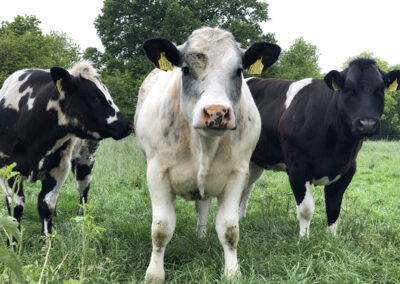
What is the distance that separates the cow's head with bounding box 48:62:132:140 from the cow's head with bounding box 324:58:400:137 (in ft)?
8.16

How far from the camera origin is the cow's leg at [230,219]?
3414 millimetres

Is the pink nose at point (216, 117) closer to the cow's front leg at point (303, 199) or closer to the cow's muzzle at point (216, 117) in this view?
the cow's muzzle at point (216, 117)

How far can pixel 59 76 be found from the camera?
14.8 feet

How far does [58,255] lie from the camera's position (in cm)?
364

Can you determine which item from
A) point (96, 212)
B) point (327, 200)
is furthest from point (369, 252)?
point (96, 212)

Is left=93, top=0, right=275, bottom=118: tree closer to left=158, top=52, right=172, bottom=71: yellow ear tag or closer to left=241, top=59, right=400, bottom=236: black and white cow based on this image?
left=241, top=59, right=400, bottom=236: black and white cow

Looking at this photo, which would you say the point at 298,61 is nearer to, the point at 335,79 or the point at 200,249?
the point at 335,79

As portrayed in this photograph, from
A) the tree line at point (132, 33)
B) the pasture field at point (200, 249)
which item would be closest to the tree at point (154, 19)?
the tree line at point (132, 33)

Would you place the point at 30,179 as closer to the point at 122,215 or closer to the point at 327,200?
the point at 122,215

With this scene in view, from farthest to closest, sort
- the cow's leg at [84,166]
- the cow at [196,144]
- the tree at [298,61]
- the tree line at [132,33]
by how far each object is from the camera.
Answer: the tree at [298,61], the tree line at [132,33], the cow's leg at [84,166], the cow at [196,144]

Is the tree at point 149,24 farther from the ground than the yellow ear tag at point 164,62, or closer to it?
farther from the ground

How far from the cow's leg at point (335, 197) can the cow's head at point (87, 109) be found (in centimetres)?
257

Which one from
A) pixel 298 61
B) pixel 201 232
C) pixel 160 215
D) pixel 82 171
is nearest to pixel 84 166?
pixel 82 171

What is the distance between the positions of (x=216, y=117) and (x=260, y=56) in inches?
40.9
